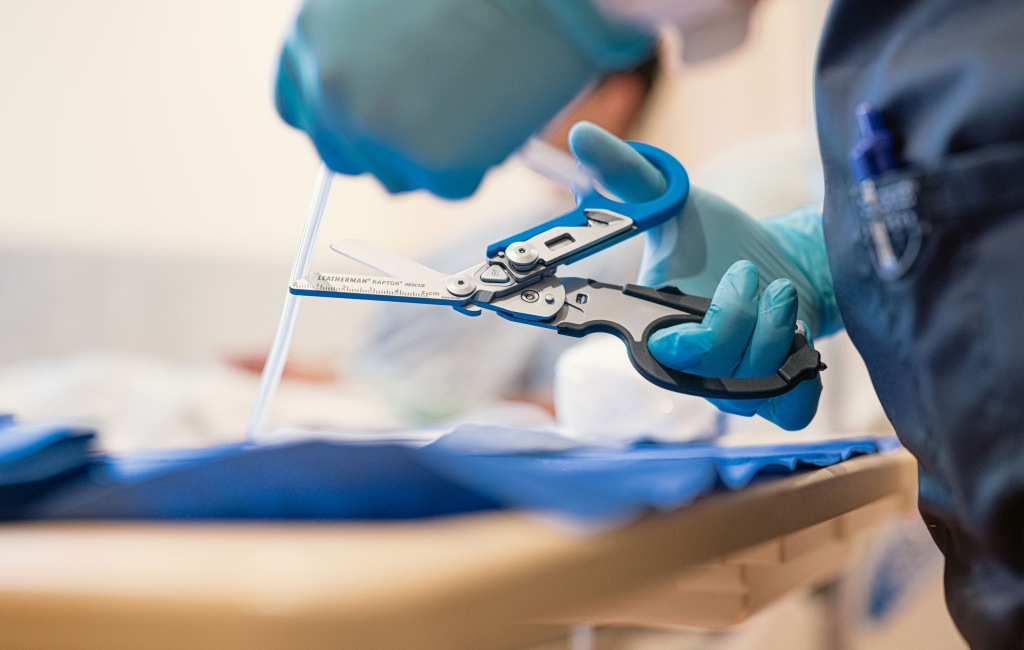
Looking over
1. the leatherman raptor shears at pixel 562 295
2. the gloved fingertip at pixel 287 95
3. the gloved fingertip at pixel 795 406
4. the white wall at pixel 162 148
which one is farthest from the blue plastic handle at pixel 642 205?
the white wall at pixel 162 148

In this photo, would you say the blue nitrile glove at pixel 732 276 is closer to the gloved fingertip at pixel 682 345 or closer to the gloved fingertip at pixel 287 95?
the gloved fingertip at pixel 682 345

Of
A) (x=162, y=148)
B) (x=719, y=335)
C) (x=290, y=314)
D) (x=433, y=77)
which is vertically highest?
(x=162, y=148)

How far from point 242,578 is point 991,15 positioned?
297 millimetres

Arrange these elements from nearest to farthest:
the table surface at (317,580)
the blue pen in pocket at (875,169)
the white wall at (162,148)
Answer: the table surface at (317,580) < the blue pen in pocket at (875,169) < the white wall at (162,148)

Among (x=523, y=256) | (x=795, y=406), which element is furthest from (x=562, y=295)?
(x=795, y=406)

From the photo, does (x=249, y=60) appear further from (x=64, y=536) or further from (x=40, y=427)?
(x=64, y=536)

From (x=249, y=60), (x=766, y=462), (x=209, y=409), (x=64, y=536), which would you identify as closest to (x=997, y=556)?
(x=766, y=462)

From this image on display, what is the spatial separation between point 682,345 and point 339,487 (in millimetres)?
146

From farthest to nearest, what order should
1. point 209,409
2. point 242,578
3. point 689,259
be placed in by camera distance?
point 209,409 → point 689,259 → point 242,578

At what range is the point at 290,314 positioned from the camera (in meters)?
0.40

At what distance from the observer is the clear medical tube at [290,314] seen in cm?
39

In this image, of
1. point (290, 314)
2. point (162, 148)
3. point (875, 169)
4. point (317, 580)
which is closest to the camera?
point (317, 580)

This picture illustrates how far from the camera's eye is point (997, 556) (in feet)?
0.80

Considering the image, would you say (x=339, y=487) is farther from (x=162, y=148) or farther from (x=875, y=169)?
(x=162, y=148)
